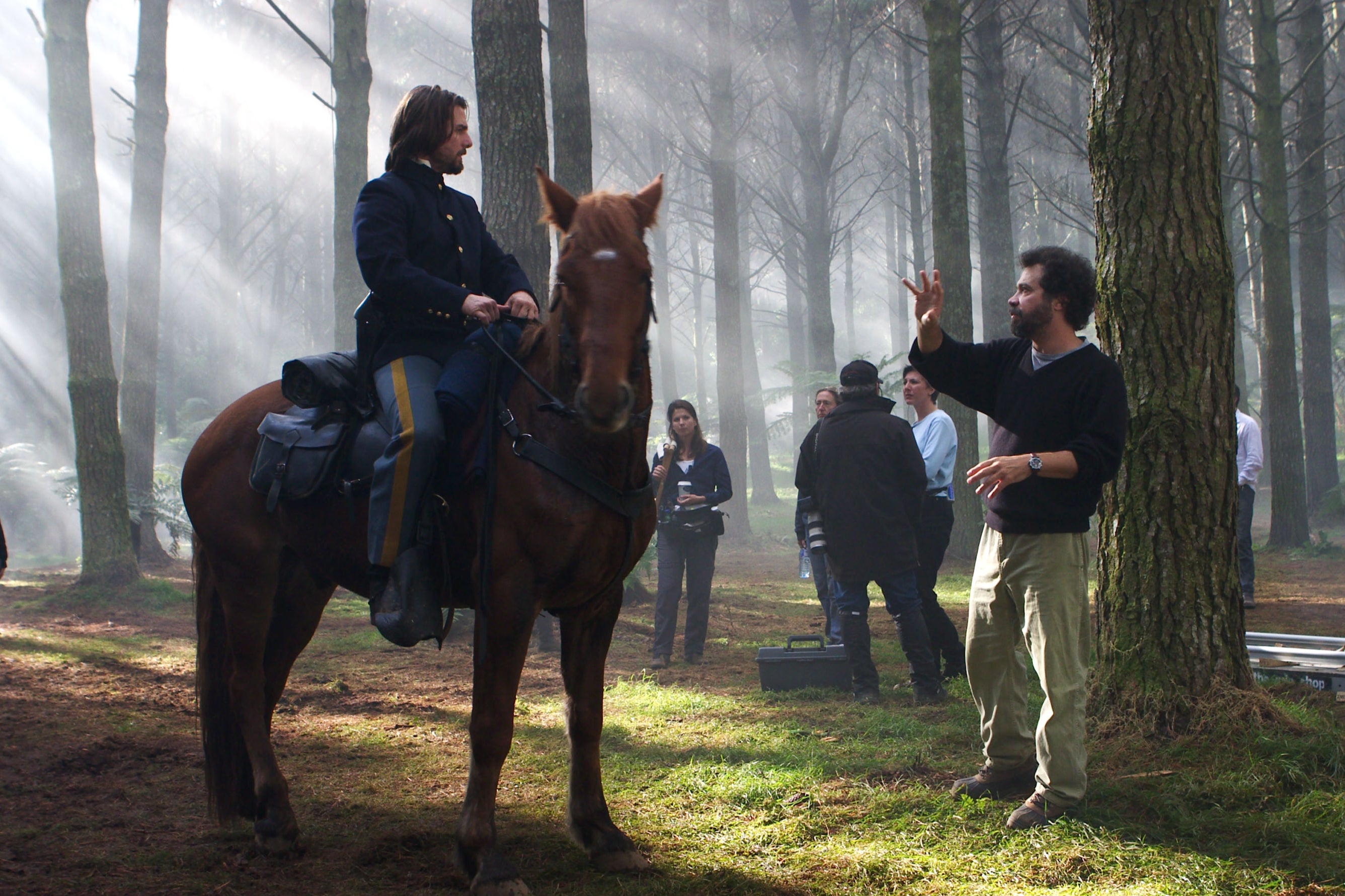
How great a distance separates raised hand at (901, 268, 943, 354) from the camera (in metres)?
4.32

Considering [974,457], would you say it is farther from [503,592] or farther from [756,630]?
[503,592]

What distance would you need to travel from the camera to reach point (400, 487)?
3703mm

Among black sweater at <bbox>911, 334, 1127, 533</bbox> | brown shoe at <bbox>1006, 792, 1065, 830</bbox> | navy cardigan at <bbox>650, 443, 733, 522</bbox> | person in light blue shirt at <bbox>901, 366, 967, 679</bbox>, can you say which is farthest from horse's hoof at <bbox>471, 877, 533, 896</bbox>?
navy cardigan at <bbox>650, 443, 733, 522</bbox>

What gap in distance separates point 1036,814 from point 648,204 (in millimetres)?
3128

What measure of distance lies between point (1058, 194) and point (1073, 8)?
3.84 meters

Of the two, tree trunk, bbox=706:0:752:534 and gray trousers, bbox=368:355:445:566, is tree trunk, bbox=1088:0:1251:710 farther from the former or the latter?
tree trunk, bbox=706:0:752:534

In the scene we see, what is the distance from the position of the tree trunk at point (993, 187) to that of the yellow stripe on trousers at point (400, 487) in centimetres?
1539

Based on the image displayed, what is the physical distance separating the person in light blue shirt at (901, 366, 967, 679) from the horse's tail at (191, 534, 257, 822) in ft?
15.8

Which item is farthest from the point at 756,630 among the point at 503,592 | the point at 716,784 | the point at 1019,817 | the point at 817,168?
the point at 817,168

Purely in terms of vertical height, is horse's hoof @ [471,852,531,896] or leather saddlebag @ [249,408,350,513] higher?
leather saddlebag @ [249,408,350,513]

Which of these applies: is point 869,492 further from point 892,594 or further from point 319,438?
point 319,438

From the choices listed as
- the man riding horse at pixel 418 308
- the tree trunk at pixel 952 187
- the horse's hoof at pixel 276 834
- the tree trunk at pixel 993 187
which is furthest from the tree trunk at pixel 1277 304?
the horse's hoof at pixel 276 834

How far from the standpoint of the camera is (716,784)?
196 inches

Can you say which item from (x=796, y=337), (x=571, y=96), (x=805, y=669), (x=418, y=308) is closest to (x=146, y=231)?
(x=571, y=96)
